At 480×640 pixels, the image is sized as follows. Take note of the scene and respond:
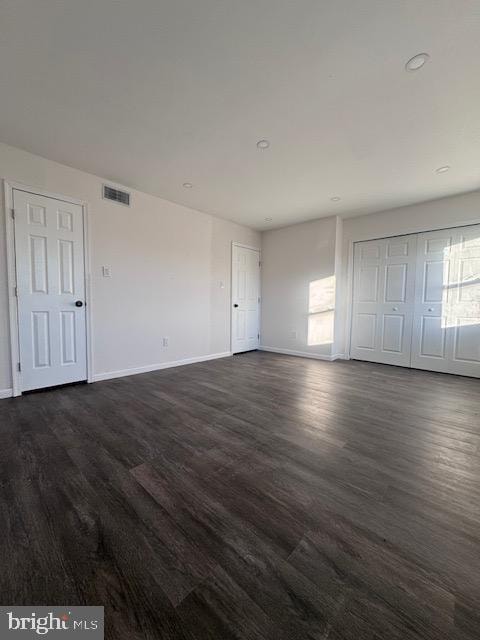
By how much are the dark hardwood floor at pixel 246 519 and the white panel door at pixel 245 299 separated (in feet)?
9.13

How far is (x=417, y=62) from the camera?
1.64 meters

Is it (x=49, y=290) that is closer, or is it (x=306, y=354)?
(x=49, y=290)

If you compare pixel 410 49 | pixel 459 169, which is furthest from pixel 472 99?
pixel 459 169

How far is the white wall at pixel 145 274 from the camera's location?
291 centimetres

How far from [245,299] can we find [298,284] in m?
1.09

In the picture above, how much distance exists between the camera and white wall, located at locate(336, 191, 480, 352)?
3.68 meters

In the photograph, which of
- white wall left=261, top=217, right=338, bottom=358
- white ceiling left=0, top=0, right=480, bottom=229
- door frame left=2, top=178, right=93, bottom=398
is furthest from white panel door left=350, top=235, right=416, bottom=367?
door frame left=2, top=178, right=93, bottom=398

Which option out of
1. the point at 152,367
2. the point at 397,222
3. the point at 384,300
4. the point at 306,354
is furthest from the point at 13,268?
the point at 397,222

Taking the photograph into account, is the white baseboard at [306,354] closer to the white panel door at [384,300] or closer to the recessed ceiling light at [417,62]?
the white panel door at [384,300]

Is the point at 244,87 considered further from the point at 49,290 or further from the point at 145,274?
the point at 49,290

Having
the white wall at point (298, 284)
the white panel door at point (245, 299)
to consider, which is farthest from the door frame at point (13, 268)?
the white wall at point (298, 284)

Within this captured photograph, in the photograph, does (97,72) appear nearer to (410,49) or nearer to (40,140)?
(40,140)

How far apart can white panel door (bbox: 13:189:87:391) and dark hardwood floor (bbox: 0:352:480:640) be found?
2.02 ft

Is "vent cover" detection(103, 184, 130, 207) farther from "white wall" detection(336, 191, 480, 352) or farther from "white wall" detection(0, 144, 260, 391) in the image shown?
"white wall" detection(336, 191, 480, 352)
